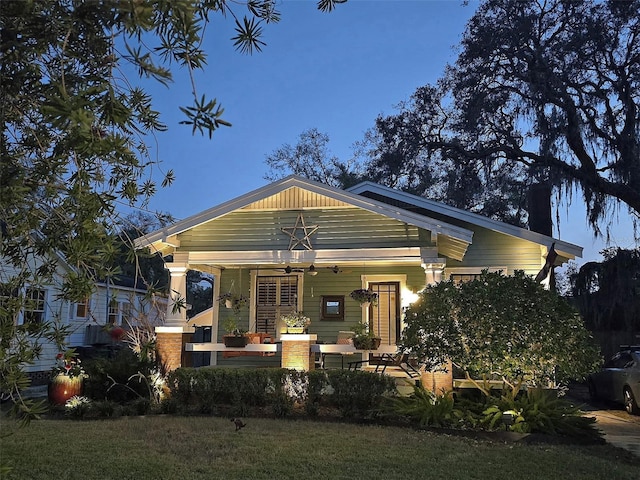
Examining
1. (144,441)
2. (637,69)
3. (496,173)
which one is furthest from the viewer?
(496,173)

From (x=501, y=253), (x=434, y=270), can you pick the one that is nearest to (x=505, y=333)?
(x=434, y=270)

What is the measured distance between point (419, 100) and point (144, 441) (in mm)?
18671

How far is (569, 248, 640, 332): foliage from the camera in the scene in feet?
55.9

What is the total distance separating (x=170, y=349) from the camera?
36.2ft

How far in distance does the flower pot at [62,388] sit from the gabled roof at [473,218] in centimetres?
813

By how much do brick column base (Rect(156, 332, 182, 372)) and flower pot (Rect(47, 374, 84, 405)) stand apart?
1.59m

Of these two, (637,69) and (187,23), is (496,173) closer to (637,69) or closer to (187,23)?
(637,69)

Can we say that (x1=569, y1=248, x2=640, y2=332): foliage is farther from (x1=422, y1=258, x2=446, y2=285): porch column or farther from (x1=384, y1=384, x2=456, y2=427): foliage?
(x1=384, y1=384, x2=456, y2=427): foliage

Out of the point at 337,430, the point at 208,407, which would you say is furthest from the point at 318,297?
the point at 337,430

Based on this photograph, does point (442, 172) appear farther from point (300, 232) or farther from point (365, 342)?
point (365, 342)

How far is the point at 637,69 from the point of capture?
1648 centimetres

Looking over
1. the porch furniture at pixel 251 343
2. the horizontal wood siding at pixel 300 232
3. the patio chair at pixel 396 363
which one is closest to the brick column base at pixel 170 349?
the porch furniture at pixel 251 343

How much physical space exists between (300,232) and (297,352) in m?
2.47

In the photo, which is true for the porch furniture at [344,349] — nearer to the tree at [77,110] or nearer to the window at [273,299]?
the window at [273,299]
